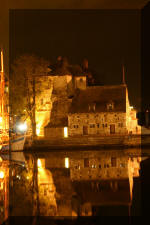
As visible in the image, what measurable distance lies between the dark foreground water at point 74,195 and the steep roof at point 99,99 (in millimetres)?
21542

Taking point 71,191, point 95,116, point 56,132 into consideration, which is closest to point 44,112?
point 56,132

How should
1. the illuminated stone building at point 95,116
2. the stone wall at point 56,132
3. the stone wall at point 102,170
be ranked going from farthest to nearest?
the stone wall at point 56,132
the illuminated stone building at point 95,116
the stone wall at point 102,170

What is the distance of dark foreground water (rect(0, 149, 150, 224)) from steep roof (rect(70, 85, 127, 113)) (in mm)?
21542

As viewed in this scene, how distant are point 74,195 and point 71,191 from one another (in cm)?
79

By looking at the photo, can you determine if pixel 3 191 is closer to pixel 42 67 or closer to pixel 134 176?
pixel 134 176

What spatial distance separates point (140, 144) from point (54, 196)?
81.3 feet

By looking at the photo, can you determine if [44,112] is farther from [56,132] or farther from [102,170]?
[102,170]

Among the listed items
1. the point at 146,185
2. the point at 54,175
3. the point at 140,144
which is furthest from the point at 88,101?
the point at 146,185

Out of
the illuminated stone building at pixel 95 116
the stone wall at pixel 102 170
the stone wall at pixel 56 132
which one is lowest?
the stone wall at pixel 102 170

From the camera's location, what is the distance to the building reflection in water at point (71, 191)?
10914 mm

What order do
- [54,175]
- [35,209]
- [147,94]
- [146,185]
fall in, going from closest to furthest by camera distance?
[35,209] → [146,185] → [54,175] → [147,94]

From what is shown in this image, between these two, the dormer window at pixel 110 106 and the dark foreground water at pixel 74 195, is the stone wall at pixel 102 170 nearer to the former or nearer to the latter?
the dark foreground water at pixel 74 195

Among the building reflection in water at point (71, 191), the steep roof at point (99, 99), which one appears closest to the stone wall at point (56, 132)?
the steep roof at point (99, 99)

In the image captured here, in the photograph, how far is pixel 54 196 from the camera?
1302cm
